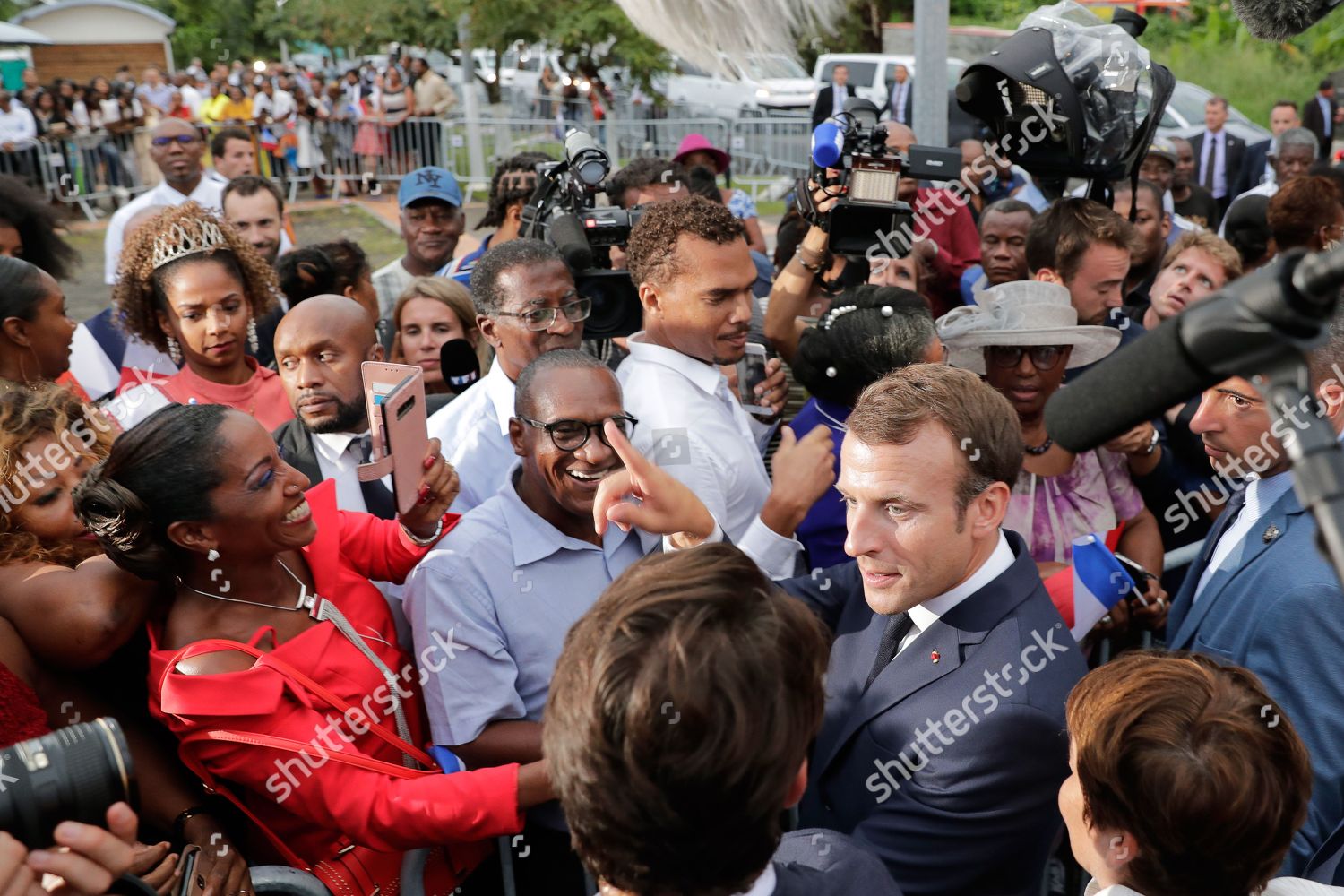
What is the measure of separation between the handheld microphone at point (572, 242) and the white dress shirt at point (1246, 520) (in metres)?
2.05

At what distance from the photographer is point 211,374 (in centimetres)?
374

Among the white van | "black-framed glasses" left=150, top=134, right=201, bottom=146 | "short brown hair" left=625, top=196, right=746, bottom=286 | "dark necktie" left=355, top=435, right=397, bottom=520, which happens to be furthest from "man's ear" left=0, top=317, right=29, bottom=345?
the white van

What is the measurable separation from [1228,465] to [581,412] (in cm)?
173

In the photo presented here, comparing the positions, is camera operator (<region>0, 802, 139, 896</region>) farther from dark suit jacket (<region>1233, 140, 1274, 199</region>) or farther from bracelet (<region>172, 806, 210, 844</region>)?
dark suit jacket (<region>1233, 140, 1274, 199</region>)

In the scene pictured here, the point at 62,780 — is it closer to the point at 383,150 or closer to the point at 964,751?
the point at 964,751

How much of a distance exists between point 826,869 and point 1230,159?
11959 mm

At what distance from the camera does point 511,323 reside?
147 inches

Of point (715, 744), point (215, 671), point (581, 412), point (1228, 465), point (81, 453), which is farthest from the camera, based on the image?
point (1228, 465)

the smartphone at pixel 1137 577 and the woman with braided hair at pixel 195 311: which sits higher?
the woman with braided hair at pixel 195 311

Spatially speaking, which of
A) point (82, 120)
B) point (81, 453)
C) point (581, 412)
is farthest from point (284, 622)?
point (82, 120)

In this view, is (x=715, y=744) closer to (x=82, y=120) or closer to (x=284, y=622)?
(x=284, y=622)

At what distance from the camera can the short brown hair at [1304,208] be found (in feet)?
16.6

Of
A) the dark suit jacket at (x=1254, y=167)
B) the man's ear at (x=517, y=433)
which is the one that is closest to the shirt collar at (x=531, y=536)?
the man's ear at (x=517, y=433)

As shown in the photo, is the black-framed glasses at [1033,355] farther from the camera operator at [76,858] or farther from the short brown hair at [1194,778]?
the camera operator at [76,858]
